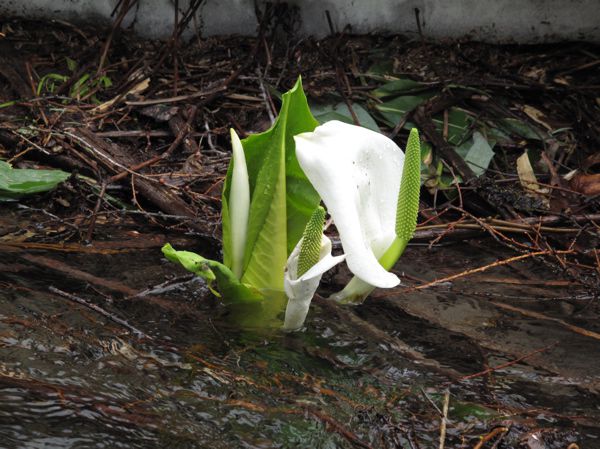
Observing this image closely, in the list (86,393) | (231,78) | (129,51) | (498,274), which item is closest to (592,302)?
(498,274)

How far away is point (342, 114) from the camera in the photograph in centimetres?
292

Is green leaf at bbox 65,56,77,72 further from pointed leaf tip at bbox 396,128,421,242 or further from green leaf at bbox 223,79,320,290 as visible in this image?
pointed leaf tip at bbox 396,128,421,242

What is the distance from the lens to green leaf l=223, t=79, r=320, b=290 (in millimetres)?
1669

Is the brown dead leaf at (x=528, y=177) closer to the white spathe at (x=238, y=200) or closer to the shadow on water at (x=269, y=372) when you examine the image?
the shadow on water at (x=269, y=372)

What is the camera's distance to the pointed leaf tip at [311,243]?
1.47 m

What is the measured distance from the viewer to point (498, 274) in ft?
7.38

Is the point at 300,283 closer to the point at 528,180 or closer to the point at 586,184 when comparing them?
the point at 528,180

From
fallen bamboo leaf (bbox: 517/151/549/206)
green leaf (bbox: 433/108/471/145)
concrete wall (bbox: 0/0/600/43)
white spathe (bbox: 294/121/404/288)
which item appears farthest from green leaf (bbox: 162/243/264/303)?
concrete wall (bbox: 0/0/600/43)

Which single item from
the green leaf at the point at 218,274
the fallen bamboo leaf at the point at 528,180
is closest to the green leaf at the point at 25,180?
the green leaf at the point at 218,274

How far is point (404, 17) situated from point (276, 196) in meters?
1.85

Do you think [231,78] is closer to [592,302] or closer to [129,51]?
[129,51]

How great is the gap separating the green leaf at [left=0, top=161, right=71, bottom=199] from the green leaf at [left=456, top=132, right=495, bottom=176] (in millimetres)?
1342

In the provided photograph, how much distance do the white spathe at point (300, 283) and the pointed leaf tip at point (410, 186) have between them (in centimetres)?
15

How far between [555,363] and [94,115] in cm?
174
